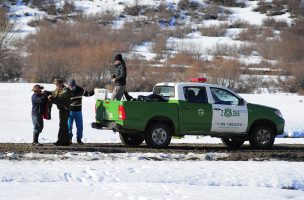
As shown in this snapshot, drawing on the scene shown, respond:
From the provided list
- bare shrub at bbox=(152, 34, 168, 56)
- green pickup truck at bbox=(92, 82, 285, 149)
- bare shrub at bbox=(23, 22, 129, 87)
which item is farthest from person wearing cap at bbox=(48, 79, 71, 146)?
bare shrub at bbox=(152, 34, 168, 56)

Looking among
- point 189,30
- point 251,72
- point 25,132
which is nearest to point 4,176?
point 25,132

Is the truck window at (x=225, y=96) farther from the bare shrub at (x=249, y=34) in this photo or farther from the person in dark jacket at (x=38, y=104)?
the bare shrub at (x=249, y=34)

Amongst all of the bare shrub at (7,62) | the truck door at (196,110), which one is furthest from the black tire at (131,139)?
the bare shrub at (7,62)

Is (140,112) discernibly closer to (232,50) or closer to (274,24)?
(232,50)

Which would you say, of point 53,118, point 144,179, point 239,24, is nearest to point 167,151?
point 144,179

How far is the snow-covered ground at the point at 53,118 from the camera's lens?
26.3 metres

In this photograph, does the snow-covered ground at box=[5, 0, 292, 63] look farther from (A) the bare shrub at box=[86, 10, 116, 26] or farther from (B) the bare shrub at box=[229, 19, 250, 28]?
(B) the bare shrub at box=[229, 19, 250, 28]

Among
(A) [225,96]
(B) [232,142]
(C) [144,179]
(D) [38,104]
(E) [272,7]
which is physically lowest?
(C) [144,179]

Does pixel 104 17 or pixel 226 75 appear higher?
pixel 104 17

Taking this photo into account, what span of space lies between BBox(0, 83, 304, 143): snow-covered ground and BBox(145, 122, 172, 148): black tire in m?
5.77

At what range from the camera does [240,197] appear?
13461mm

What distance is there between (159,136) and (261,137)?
2926 millimetres

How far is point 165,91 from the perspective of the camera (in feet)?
63.6

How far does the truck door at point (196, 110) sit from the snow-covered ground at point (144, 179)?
2.43 m
